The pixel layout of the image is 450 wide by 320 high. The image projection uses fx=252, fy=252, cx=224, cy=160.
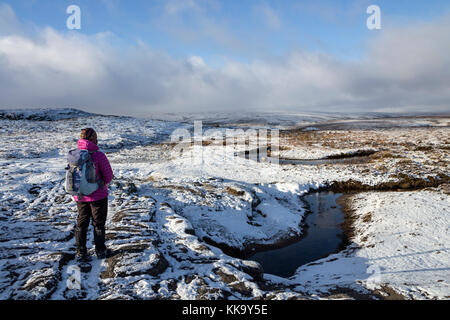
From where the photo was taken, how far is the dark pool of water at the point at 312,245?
10.8 m

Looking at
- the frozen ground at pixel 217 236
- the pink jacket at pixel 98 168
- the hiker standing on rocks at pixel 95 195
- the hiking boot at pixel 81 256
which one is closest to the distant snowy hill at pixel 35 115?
the frozen ground at pixel 217 236

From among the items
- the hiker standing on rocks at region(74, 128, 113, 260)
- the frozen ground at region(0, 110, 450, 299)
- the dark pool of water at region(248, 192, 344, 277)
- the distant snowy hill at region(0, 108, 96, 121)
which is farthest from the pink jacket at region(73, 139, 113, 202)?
the distant snowy hill at region(0, 108, 96, 121)

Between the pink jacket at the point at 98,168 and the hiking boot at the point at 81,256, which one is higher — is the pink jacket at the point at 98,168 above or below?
above

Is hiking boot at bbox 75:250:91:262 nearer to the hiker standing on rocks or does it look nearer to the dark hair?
the hiker standing on rocks

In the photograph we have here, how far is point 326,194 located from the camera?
19578mm

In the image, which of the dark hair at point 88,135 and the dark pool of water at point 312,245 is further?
the dark pool of water at point 312,245

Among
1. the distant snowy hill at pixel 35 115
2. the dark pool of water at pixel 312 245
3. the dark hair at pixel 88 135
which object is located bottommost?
the dark pool of water at pixel 312 245

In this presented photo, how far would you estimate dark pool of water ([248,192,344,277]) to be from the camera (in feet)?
35.5

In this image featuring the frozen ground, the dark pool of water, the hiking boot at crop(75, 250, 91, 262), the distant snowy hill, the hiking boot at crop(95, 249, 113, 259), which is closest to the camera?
the frozen ground

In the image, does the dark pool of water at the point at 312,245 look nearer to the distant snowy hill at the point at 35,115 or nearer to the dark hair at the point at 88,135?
the dark hair at the point at 88,135

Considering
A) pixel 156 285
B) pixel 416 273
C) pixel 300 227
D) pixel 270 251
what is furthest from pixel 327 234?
pixel 156 285

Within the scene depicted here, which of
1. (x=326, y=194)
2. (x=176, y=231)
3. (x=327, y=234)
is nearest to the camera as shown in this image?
(x=176, y=231)
